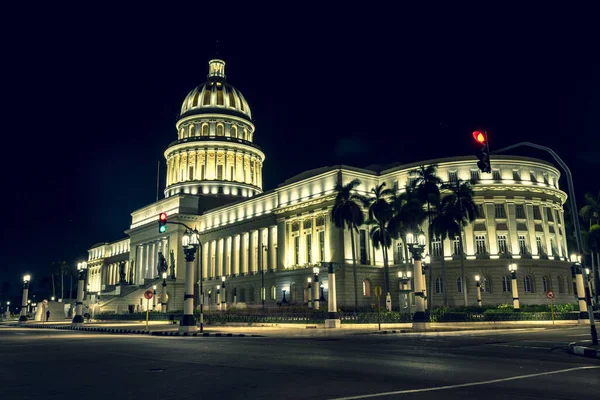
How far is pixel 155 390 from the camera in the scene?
9.73 m

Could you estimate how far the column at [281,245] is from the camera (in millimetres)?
78000

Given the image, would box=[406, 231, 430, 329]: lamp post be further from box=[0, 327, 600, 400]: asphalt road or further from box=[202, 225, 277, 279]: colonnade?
box=[202, 225, 277, 279]: colonnade

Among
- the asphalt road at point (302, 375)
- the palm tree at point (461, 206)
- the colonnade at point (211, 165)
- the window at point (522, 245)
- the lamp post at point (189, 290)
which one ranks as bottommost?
the asphalt road at point (302, 375)

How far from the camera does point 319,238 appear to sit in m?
72.6

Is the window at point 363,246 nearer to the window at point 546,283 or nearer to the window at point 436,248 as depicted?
the window at point 436,248

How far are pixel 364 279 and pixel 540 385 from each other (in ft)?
195

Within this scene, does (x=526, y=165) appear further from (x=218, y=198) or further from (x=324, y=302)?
(x=218, y=198)

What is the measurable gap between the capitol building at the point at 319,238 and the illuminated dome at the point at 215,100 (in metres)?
8.30

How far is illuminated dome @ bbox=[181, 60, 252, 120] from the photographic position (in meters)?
116

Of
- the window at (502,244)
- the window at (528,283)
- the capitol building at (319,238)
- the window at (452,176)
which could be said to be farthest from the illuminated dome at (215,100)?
the window at (528,283)

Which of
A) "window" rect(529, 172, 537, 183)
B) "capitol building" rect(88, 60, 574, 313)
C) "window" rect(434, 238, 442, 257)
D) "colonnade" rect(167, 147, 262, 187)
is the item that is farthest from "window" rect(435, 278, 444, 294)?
"colonnade" rect(167, 147, 262, 187)

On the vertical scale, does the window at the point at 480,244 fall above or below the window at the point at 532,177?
below

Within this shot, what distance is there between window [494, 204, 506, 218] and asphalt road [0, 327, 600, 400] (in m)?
51.5

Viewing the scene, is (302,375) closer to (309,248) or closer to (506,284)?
(506,284)
